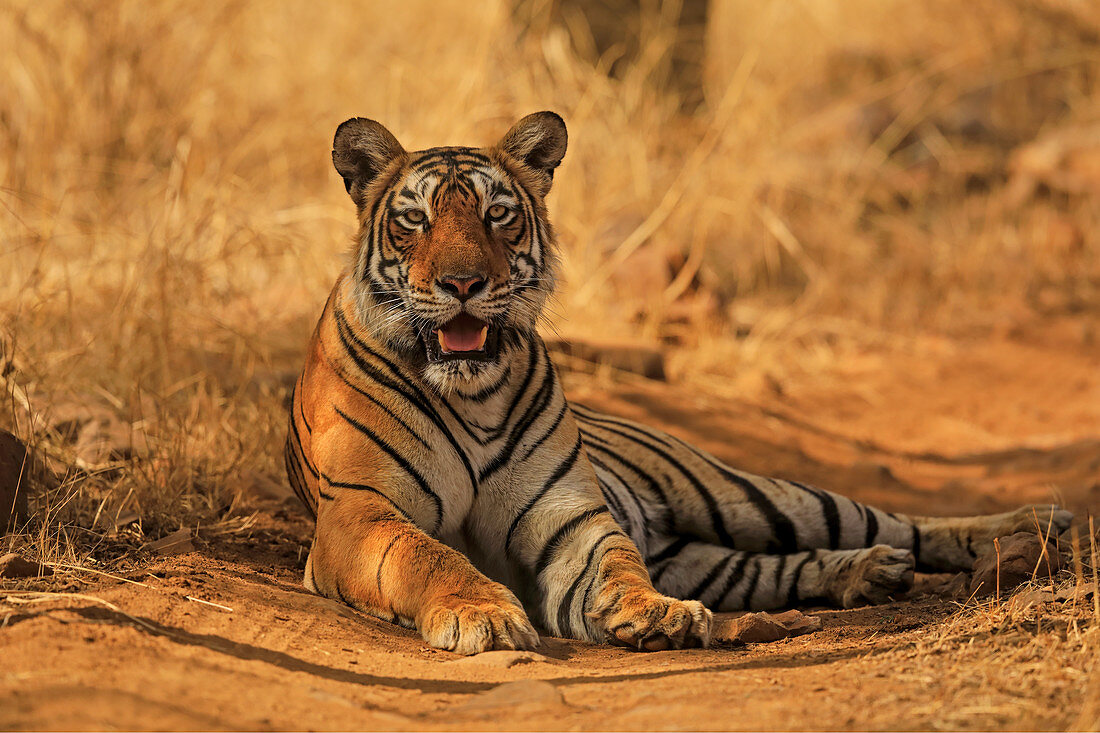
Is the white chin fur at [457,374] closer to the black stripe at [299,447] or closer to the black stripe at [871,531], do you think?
the black stripe at [299,447]

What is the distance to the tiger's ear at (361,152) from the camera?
369cm

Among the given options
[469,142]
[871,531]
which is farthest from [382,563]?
[469,142]

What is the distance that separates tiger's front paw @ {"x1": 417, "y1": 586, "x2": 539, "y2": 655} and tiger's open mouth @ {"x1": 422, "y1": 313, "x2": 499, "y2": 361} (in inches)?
28.7

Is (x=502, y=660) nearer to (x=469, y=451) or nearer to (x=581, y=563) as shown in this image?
(x=581, y=563)

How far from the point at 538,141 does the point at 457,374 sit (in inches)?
36.3

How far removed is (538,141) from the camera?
3.86 meters

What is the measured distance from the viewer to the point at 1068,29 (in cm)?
1093

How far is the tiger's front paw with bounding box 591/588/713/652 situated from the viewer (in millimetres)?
3043

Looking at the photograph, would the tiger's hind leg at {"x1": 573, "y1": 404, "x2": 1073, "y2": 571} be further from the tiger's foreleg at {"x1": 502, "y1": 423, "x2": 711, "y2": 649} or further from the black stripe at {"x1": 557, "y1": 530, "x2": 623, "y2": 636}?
the black stripe at {"x1": 557, "y1": 530, "x2": 623, "y2": 636}

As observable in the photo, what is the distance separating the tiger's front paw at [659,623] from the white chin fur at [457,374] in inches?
30.3

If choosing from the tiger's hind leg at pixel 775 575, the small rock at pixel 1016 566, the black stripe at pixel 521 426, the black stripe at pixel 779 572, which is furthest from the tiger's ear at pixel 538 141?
the small rock at pixel 1016 566

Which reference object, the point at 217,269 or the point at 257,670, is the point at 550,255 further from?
the point at 217,269

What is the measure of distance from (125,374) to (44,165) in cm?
247

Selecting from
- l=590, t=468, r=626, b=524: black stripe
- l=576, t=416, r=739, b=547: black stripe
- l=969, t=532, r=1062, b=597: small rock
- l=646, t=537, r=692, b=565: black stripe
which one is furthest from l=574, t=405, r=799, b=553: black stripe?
l=969, t=532, r=1062, b=597: small rock
